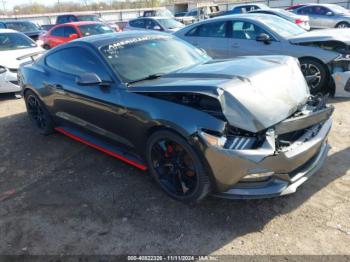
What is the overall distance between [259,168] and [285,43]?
4.71 meters

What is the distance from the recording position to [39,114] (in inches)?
218

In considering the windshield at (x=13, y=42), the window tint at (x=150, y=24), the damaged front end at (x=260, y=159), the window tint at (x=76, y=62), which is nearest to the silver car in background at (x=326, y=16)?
the window tint at (x=150, y=24)

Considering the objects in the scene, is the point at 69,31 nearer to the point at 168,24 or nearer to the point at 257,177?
the point at 168,24

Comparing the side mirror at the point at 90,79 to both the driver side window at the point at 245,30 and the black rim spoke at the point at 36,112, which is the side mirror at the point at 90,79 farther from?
the driver side window at the point at 245,30

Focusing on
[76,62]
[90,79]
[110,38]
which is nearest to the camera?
[90,79]

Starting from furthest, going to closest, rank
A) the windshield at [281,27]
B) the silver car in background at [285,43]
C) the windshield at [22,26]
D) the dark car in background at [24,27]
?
the windshield at [22,26] < the dark car in background at [24,27] < the windshield at [281,27] < the silver car in background at [285,43]

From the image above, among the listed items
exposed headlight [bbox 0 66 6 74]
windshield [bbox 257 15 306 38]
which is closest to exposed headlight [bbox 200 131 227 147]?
windshield [bbox 257 15 306 38]

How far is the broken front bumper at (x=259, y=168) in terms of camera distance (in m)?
2.72

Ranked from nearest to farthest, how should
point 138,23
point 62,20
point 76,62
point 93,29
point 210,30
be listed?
1. point 76,62
2. point 210,30
3. point 93,29
4. point 138,23
5. point 62,20

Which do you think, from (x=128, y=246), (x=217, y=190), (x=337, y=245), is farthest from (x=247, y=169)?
(x=128, y=246)

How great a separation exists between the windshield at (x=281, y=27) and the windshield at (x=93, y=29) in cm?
716

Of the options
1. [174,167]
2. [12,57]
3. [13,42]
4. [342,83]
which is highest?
[13,42]

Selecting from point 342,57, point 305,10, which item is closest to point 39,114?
point 342,57

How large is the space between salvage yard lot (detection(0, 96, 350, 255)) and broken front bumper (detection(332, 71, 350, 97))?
192 cm
